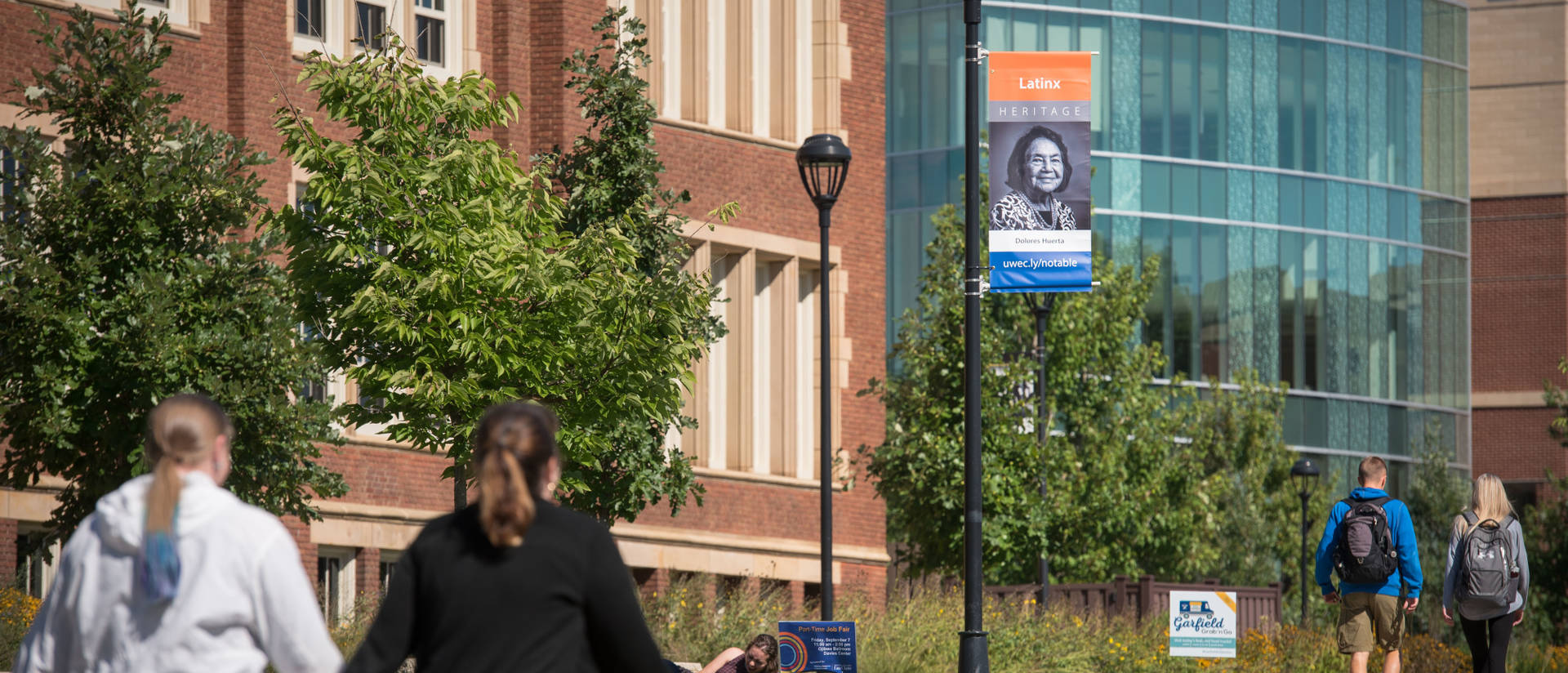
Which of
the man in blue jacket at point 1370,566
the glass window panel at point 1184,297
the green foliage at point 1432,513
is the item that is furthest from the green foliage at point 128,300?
the glass window panel at point 1184,297

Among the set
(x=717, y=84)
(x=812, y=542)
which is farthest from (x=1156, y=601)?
(x=717, y=84)

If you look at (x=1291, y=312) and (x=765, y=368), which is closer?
(x=765, y=368)

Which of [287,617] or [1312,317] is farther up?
[1312,317]

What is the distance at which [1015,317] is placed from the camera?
105ft

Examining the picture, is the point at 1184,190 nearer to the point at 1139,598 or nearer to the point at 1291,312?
the point at 1291,312

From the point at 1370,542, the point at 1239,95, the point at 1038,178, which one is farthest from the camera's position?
the point at 1239,95

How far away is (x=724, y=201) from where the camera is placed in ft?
90.0

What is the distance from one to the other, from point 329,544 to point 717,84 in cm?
872

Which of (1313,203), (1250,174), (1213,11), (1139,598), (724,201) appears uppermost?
(1213,11)

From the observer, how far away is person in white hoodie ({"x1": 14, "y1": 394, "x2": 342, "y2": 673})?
4594 millimetres

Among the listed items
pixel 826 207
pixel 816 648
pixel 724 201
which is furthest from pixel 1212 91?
pixel 816 648

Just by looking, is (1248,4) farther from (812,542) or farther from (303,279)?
(303,279)

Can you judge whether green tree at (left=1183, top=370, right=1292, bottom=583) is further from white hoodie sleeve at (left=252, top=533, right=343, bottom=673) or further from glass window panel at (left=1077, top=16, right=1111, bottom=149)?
white hoodie sleeve at (left=252, top=533, right=343, bottom=673)

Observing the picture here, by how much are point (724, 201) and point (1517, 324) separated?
127 feet
